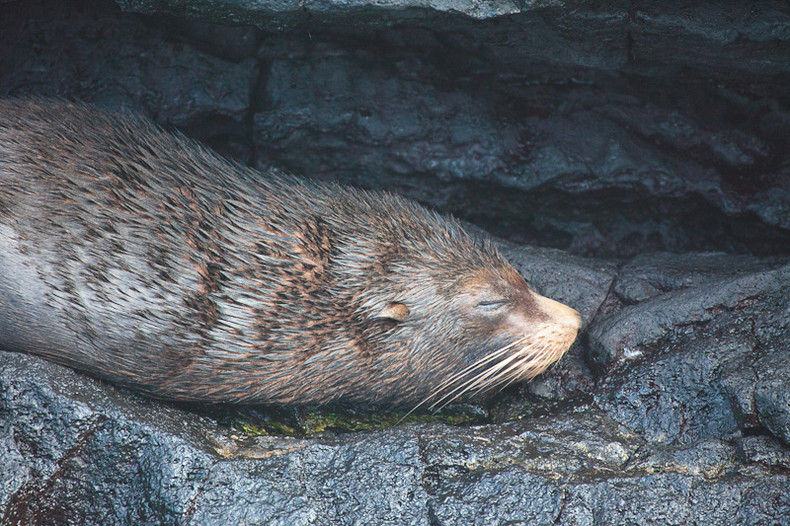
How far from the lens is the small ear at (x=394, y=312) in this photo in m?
4.77

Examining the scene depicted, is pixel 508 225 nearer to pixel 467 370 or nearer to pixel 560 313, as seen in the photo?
pixel 560 313

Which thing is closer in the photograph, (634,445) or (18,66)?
(634,445)

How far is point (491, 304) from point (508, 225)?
1.54 meters

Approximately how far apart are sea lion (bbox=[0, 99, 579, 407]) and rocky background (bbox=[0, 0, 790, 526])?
27 cm

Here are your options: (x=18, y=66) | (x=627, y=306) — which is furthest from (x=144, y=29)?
(x=627, y=306)

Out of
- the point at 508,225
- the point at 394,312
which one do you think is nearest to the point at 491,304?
the point at 394,312

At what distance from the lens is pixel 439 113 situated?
19.5 feet

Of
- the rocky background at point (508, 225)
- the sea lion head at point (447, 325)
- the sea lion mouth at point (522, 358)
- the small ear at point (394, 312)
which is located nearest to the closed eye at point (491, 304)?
the sea lion head at point (447, 325)

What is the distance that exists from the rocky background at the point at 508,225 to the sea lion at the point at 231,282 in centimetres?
27

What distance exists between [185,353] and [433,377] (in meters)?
1.59

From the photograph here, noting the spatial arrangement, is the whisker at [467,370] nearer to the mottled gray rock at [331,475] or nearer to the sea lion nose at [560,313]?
the sea lion nose at [560,313]

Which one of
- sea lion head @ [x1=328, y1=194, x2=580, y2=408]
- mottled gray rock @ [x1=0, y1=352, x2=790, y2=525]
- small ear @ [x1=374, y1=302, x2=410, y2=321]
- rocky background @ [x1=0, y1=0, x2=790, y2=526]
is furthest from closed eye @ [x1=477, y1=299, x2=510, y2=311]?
mottled gray rock @ [x1=0, y1=352, x2=790, y2=525]

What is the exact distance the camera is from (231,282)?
449cm

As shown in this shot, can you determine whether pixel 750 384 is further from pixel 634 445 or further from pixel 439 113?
pixel 439 113
